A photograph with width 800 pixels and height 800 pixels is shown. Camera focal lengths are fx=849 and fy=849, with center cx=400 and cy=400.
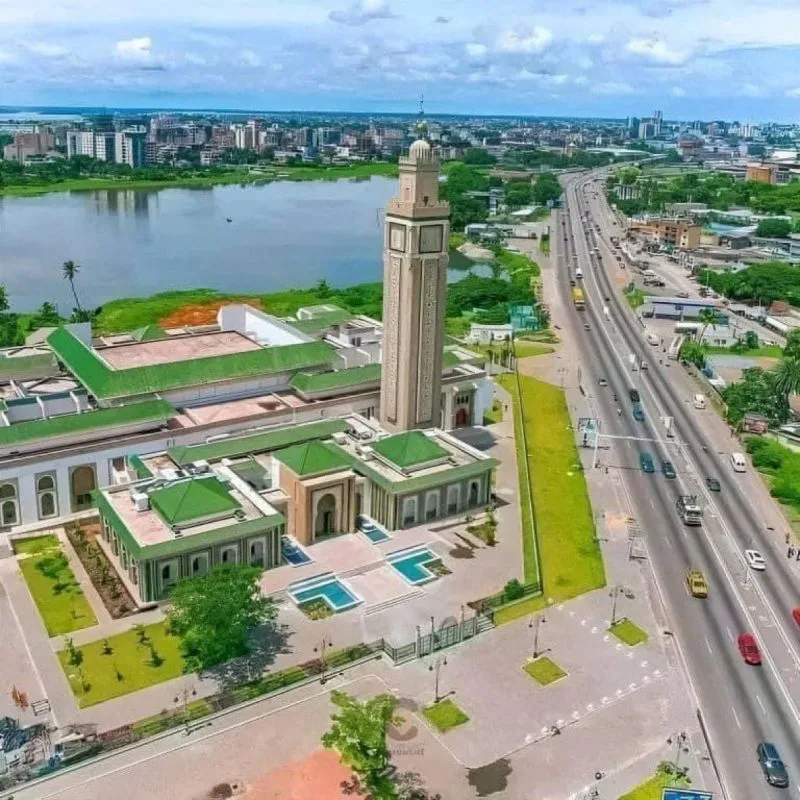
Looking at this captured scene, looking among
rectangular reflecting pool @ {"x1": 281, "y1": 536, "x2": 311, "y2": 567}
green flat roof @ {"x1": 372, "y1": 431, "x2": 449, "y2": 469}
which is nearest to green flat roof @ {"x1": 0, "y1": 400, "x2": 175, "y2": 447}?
rectangular reflecting pool @ {"x1": 281, "y1": 536, "x2": 311, "y2": 567}

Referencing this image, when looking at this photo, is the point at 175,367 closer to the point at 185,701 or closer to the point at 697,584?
the point at 185,701

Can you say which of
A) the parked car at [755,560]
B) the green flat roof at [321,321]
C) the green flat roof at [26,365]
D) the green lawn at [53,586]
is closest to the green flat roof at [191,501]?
the green lawn at [53,586]

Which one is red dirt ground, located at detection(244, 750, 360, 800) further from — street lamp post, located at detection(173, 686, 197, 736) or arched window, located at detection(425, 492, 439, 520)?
arched window, located at detection(425, 492, 439, 520)

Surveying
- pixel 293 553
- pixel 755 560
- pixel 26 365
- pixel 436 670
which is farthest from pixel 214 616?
pixel 26 365

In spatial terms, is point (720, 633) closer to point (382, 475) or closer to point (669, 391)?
point (382, 475)

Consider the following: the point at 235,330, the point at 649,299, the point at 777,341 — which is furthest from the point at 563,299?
the point at 235,330

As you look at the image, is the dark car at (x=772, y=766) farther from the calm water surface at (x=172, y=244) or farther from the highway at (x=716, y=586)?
the calm water surface at (x=172, y=244)
